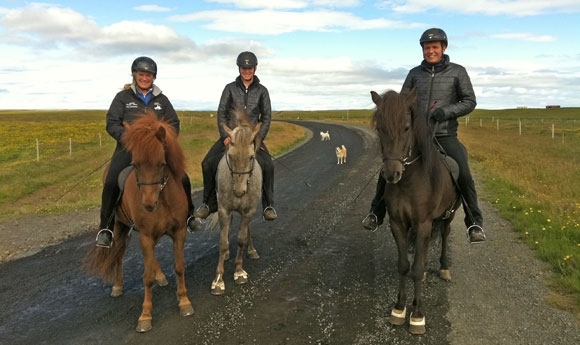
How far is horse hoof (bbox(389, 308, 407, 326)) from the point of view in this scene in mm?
5375

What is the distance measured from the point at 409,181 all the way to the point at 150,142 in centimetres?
328

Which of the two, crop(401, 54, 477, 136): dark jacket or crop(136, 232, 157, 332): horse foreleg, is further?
crop(401, 54, 477, 136): dark jacket

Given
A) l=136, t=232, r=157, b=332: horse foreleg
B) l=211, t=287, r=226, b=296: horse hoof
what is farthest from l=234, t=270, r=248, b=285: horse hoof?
l=136, t=232, r=157, b=332: horse foreleg

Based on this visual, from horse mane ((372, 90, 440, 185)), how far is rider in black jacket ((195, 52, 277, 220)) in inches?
117

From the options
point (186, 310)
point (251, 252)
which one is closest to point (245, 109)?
point (251, 252)

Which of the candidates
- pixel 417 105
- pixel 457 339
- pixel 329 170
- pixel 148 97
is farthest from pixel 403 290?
pixel 329 170

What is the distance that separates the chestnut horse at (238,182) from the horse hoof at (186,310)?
0.67 metres

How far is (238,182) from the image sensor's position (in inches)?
252

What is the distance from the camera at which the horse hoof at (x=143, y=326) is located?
5.22m

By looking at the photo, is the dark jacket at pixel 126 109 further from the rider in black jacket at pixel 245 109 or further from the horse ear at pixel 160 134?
the rider in black jacket at pixel 245 109

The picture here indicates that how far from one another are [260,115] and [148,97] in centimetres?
221

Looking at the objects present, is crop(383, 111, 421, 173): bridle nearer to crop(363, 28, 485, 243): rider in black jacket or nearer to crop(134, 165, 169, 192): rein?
crop(363, 28, 485, 243): rider in black jacket

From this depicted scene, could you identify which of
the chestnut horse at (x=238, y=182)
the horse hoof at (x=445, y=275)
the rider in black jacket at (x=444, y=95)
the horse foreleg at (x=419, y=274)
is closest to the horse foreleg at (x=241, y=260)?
the chestnut horse at (x=238, y=182)

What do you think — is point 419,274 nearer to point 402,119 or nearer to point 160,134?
point 402,119
